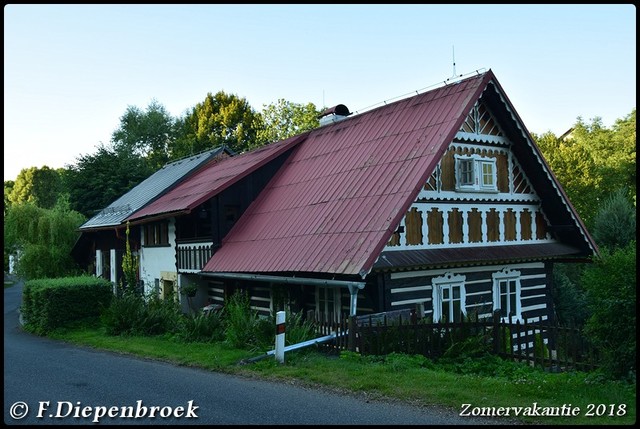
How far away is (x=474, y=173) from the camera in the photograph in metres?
18.4

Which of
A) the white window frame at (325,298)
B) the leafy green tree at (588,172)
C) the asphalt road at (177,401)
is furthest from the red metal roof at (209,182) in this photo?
the leafy green tree at (588,172)

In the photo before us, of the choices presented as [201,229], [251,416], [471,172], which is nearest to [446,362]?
[251,416]

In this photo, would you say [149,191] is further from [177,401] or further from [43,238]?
[177,401]

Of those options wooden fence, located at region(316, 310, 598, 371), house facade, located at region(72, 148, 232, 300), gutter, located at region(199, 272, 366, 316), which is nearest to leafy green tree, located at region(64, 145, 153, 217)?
house facade, located at region(72, 148, 232, 300)

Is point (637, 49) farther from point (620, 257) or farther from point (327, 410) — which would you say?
point (327, 410)

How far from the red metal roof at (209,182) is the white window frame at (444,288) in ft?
28.0

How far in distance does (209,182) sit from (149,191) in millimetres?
8249

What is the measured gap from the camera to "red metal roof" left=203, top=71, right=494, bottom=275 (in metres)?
15.9

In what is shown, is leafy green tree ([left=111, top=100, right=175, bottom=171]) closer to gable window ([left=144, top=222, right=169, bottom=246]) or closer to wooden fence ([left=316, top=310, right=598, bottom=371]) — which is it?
gable window ([left=144, top=222, right=169, bottom=246])

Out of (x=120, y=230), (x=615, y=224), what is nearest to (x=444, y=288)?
(x=615, y=224)

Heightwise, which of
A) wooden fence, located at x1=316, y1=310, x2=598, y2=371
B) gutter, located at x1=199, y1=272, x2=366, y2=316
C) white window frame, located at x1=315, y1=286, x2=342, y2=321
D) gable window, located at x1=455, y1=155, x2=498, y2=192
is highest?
gable window, located at x1=455, y1=155, x2=498, y2=192

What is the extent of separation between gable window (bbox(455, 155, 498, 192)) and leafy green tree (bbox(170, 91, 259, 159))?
41652 millimetres

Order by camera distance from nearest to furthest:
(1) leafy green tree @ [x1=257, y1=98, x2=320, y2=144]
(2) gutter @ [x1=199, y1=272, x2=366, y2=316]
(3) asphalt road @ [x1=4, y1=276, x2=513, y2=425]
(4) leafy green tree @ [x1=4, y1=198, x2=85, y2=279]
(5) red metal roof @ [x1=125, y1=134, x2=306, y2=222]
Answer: (3) asphalt road @ [x1=4, y1=276, x2=513, y2=425] → (2) gutter @ [x1=199, y1=272, x2=366, y2=316] → (5) red metal roof @ [x1=125, y1=134, x2=306, y2=222] → (4) leafy green tree @ [x1=4, y1=198, x2=85, y2=279] → (1) leafy green tree @ [x1=257, y1=98, x2=320, y2=144]

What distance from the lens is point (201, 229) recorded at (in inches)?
941
